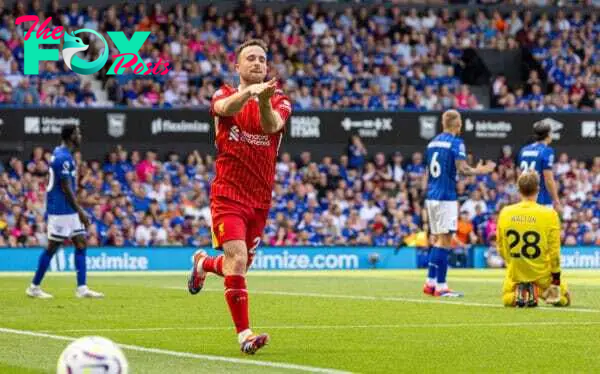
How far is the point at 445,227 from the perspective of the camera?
19.5 m

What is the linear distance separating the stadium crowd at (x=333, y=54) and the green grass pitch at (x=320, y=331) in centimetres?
1716

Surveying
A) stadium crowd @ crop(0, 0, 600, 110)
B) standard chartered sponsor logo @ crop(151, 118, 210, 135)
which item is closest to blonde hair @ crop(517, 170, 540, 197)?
stadium crowd @ crop(0, 0, 600, 110)

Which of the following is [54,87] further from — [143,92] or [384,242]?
[384,242]

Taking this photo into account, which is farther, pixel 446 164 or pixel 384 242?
pixel 384 242

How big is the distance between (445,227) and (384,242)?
1824 cm

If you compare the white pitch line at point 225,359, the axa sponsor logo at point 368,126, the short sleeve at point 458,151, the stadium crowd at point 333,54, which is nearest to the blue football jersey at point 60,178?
the short sleeve at point 458,151

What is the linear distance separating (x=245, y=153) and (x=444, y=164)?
8.70 m

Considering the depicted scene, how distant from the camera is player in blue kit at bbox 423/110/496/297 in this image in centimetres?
1925

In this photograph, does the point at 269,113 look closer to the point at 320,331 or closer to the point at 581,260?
the point at 320,331

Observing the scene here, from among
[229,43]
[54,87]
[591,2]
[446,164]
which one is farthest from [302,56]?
[446,164]

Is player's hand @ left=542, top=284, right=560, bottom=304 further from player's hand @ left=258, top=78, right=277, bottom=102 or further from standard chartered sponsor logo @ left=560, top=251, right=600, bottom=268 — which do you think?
standard chartered sponsor logo @ left=560, top=251, right=600, bottom=268

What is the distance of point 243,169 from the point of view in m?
11.3

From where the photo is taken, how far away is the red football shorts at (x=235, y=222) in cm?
1109

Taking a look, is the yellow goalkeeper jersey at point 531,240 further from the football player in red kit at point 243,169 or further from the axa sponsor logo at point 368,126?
the axa sponsor logo at point 368,126
